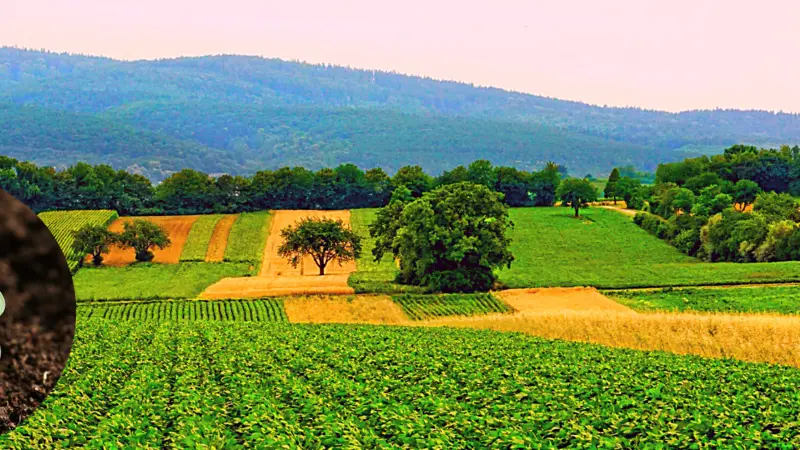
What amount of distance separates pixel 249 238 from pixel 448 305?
46851mm

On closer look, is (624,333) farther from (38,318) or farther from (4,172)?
(4,172)

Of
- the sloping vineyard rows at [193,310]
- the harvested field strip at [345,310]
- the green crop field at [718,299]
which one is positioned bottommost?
the sloping vineyard rows at [193,310]

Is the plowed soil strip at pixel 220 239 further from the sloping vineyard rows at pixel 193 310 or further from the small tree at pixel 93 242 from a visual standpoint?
the sloping vineyard rows at pixel 193 310

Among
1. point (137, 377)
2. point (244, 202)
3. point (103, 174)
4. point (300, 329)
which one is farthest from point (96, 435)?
point (103, 174)

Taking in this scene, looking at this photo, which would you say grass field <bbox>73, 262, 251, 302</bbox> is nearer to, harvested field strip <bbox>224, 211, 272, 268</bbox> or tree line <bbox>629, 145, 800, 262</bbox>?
harvested field strip <bbox>224, 211, 272, 268</bbox>

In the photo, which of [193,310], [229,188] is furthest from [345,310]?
[229,188]

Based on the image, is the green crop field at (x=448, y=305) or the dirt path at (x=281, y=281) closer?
the green crop field at (x=448, y=305)

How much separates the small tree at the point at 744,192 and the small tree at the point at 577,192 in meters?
18.3

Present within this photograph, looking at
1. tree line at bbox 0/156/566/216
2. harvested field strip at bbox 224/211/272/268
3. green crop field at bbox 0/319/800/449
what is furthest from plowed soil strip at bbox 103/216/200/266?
green crop field at bbox 0/319/800/449

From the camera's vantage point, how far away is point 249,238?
328ft

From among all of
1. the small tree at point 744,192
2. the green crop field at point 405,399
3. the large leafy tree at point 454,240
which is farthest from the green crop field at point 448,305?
the small tree at point 744,192

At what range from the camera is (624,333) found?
111 feet

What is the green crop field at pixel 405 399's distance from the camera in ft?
45.2
